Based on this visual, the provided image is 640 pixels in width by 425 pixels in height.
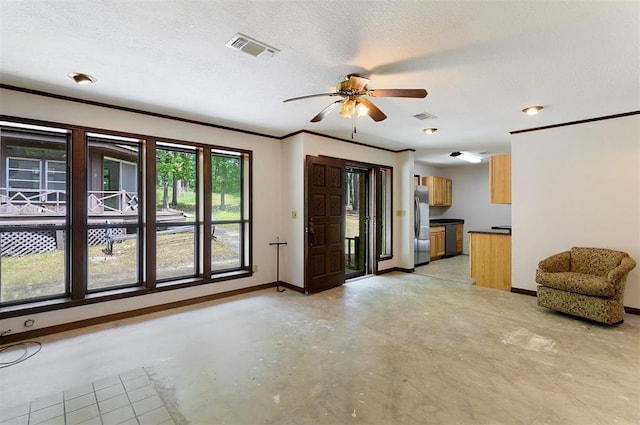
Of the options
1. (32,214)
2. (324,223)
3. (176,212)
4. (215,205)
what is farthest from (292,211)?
(32,214)

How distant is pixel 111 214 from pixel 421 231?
19.3 ft

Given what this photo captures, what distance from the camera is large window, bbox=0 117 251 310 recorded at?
3.25 m

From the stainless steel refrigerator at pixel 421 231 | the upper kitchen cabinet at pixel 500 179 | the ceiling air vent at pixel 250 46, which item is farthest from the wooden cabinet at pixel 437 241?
the ceiling air vent at pixel 250 46

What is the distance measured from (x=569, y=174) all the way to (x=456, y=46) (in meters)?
3.23

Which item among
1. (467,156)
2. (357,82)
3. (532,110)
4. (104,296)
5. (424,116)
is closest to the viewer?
(357,82)

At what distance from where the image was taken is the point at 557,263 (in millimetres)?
4004

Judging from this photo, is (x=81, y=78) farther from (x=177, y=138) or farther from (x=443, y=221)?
(x=443, y=221)

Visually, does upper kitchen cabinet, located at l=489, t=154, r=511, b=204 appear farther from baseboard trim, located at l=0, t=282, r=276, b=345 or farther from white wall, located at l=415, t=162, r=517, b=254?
baseboard trim, located at l=0, t=282, r=276, b=345

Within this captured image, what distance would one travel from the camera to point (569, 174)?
13.9 feet

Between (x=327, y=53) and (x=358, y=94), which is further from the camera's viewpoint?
(x=358, y=94)

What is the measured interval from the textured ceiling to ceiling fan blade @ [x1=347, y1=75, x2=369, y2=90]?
3.0 inches

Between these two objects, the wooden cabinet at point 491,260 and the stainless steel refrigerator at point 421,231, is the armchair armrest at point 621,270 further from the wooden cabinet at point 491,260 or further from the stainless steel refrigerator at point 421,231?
the stainless steel refrigerator at point 421,231

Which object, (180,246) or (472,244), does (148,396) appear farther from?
(472,244)

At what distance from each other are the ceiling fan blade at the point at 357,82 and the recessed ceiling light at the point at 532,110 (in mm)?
2294
